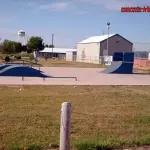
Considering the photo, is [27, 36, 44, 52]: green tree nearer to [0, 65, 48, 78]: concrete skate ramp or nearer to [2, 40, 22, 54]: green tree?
[2, 40, 22, 54]: green tree

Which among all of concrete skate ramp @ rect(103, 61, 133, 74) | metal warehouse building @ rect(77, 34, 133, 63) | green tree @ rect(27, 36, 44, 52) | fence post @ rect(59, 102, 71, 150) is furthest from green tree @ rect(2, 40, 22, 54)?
fence post @ rect(59, 102, 71, 150)

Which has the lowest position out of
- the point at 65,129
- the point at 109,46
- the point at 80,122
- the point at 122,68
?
the point at 80,122

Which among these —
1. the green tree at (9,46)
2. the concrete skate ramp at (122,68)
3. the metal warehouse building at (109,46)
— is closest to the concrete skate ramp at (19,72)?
the concrete skate ramp at (122,68)

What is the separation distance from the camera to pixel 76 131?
7664 millimetres

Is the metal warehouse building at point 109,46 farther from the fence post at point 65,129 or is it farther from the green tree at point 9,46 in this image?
the fence post at point 65,129

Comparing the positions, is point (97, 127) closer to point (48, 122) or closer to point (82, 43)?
point (48, 122)

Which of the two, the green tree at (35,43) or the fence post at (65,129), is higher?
the green tree at (35,43)

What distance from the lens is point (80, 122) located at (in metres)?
8.60

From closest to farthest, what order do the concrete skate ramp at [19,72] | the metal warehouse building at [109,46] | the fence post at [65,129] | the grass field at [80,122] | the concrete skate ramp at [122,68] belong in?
1. the fence post at [65,129]
2. the grass field at [80,122]
3. the concrete skate ramp at [19,72]
4. the concrete skate ramp at [122,68]
5. the metal warehouse building at [109,46]

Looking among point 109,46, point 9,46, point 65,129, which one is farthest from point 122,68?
point 9,46

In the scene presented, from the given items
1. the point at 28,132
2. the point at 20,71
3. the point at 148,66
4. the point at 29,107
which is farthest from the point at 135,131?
the point at 148,66

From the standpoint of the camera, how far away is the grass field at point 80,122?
22.1ft

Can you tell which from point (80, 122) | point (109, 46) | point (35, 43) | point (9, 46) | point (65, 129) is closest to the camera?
point (65, 129)

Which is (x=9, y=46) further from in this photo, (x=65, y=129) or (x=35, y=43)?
(x=65, y=129)
